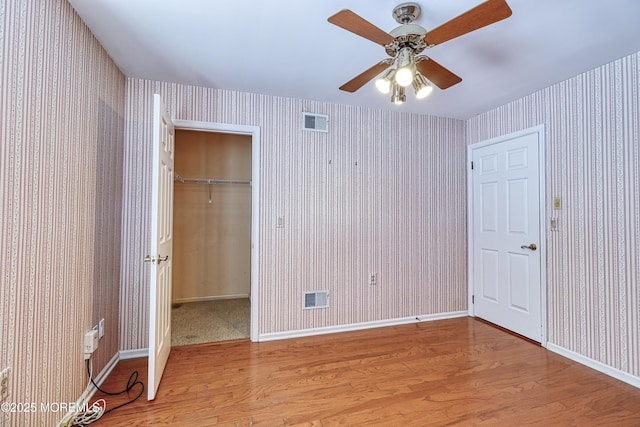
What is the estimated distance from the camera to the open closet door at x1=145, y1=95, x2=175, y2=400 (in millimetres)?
1956

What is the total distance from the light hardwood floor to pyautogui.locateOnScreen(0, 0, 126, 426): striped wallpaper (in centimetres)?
54

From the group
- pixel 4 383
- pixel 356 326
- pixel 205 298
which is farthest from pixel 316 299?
pixel 4 383

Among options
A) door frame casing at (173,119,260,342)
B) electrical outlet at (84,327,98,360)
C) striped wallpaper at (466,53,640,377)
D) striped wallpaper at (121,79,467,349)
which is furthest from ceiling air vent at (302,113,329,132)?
electrical outlet at (84,327,98,360)

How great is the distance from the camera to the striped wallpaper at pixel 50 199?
127cm

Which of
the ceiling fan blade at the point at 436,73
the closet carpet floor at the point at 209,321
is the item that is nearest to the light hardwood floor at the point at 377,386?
the closet carpet floor at the point at 209,321

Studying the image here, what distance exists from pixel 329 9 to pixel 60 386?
8.47ft

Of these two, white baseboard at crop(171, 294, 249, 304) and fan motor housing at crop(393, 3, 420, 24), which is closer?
fan motor housing at crop(393, 3, 420, 24)

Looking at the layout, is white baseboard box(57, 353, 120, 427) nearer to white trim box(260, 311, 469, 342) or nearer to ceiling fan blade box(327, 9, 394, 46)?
white trim box(260, 311, 469, 342)

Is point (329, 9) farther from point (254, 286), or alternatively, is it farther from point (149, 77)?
point (254, 286)

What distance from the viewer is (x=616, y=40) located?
2004 mm

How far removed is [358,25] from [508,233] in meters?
2.71

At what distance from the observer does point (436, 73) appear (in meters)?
1.85

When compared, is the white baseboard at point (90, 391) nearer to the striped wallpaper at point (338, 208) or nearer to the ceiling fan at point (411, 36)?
the striped wallpaper at point (338, 208)

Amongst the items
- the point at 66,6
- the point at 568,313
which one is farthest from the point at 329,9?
the point at 568,313
